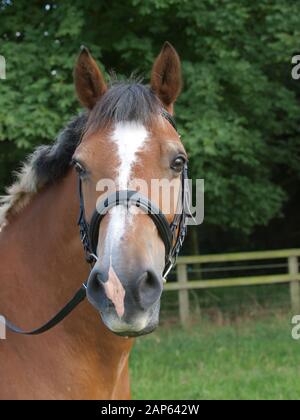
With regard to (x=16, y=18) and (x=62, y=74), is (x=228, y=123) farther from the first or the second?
(x=16, y=18)

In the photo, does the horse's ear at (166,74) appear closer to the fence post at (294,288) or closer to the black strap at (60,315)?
the black strap at (60,315)

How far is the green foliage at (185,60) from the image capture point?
267 inches

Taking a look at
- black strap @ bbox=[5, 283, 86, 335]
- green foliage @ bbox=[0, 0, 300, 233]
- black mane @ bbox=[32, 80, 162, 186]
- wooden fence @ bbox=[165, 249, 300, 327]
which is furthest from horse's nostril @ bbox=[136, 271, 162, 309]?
wooden fence @ bbox=[165, 249, 300, 327]

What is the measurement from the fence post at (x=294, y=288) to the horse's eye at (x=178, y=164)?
6920 mm

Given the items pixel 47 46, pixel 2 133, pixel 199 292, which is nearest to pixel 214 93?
pixel 47 46

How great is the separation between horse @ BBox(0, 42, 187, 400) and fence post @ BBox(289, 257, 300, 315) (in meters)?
6.53

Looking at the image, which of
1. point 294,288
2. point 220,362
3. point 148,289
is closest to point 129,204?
point 148,289

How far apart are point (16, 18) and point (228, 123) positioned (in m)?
3.09

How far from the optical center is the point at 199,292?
11117mm

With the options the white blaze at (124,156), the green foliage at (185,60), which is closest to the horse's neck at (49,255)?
the white blaze at (124,156)

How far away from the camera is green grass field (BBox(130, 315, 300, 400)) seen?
5656 mm

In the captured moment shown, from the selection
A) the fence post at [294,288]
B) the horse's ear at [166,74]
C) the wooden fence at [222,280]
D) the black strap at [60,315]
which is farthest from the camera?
the fence post at [294,288]

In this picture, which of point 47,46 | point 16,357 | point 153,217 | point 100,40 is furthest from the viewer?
point 100,40
